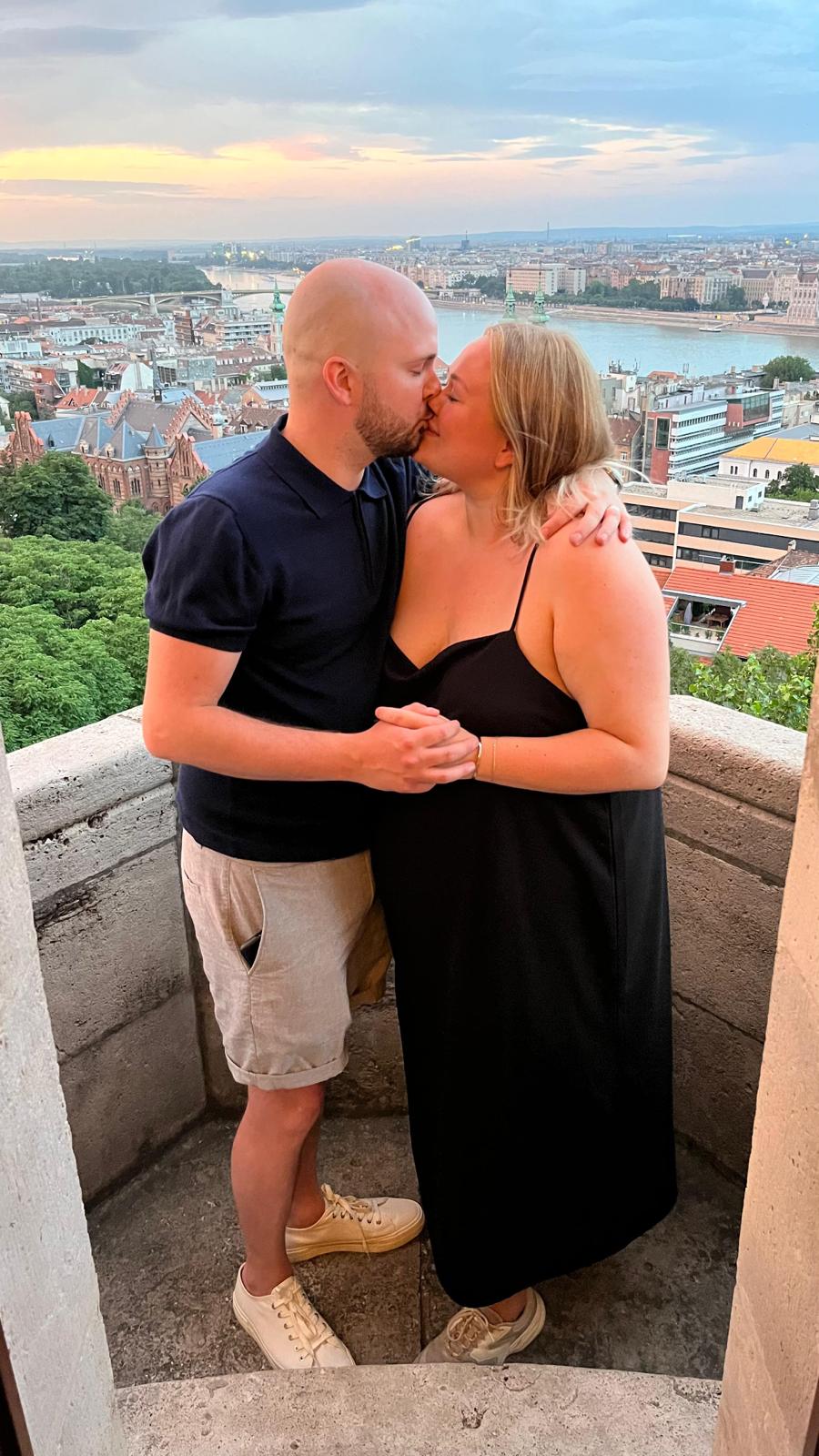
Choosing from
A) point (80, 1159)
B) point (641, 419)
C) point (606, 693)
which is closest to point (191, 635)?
point (606, 693)

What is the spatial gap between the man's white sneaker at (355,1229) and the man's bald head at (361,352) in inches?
58.3

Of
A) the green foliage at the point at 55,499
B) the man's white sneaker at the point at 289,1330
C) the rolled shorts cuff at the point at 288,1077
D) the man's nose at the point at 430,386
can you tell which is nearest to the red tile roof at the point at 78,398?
the green foliage at the point at 55,499

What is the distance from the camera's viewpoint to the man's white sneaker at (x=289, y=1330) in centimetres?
182

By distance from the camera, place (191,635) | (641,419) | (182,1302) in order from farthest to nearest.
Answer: (182,1302)
(641,419)
(191,635)

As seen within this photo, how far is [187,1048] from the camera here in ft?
7.28

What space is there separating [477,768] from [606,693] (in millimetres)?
203

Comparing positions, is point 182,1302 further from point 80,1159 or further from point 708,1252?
point 708,1252

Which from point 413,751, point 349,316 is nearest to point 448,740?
point 413,751

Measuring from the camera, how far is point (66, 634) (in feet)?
11.2

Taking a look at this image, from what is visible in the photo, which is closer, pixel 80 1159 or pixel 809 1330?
pixel 809 1330

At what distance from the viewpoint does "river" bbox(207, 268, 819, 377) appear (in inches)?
60.0

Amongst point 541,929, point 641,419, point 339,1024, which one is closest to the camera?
point 541,929

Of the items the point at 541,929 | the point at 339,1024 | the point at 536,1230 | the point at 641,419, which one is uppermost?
the point at 641,419

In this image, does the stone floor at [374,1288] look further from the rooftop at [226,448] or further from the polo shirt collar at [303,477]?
the rooftop at [226,448]
